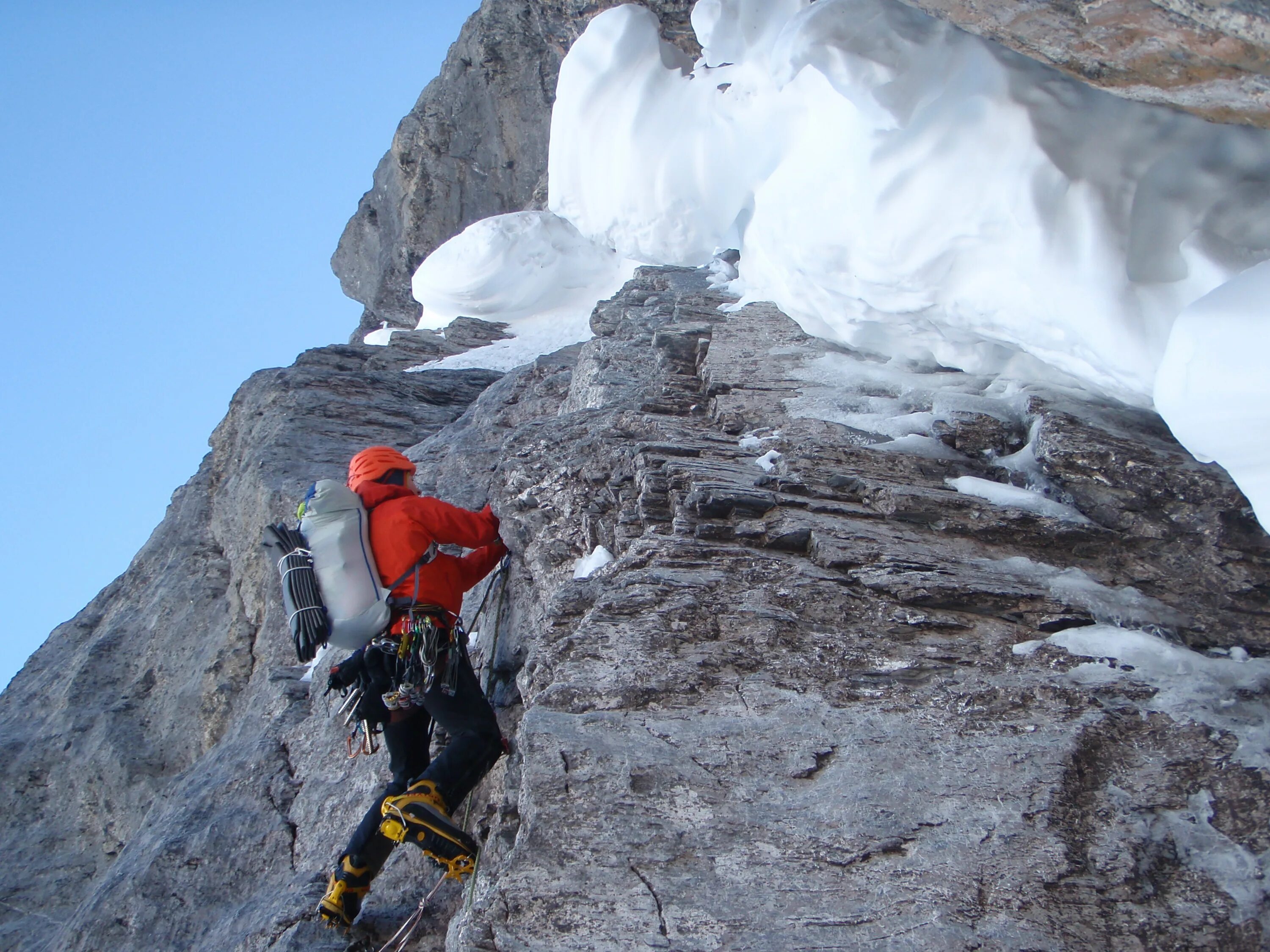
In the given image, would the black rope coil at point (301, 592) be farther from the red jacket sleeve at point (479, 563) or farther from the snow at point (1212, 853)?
the snow at point (1212, 853)

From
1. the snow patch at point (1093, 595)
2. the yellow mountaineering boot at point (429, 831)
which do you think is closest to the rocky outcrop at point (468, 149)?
the snow patch at point (1093, 595)

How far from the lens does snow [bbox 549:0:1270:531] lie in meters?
4.43

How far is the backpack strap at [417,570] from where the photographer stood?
5051 millimetres

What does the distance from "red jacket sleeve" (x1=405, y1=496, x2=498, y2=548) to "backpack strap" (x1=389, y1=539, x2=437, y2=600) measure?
4.4 inches

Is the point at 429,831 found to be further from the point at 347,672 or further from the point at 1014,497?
the point at 1014,497

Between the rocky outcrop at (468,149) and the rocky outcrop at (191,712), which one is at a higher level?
the rocky outcrop at (468,149)

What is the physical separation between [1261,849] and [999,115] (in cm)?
355

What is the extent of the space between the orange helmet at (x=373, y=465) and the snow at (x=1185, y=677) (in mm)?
3576

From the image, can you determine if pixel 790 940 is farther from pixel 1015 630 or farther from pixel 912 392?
pixel 912 392

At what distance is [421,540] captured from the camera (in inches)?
204

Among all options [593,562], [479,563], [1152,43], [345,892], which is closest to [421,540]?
[479,563]

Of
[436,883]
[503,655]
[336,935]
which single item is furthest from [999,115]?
[336,935]

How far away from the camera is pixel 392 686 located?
4883 mm

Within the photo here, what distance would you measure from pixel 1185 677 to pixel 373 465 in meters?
4.30
